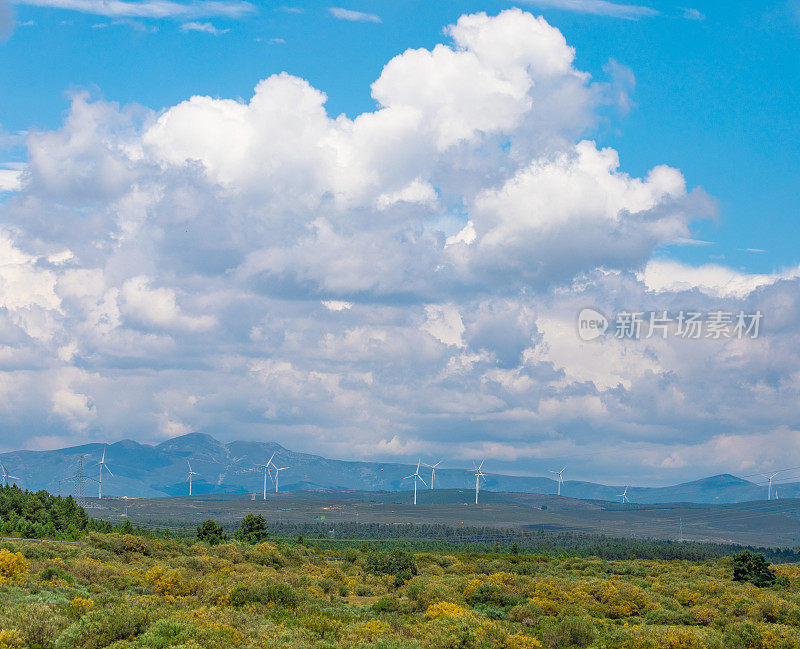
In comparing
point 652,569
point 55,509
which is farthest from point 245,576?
point 55,509

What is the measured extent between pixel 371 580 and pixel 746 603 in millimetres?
36477

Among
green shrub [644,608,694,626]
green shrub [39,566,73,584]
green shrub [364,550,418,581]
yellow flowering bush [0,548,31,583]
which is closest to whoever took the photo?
green shrub [644,608,694,626]

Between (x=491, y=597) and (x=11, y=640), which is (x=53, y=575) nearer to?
(x=11, y=640)

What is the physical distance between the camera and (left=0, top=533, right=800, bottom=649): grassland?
114ft

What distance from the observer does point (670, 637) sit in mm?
38781

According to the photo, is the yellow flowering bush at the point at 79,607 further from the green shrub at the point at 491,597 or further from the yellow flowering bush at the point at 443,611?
the green shrub at the point at 491,597

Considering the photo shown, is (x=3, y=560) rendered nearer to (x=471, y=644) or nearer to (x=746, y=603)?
(x=471, y=644)

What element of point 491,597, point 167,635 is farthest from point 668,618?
point 167,635

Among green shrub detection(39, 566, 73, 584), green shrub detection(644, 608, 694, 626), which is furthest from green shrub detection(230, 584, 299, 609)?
green shrub detection(644, 608, 694, 626)

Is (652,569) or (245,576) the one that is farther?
(652,569)

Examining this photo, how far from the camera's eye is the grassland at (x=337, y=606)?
34.8 m

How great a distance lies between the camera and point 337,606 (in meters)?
57.6

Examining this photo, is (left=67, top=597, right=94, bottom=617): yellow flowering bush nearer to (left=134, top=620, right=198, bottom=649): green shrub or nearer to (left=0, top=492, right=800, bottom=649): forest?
(left=0, top=492, right=800, bottom=649): forest

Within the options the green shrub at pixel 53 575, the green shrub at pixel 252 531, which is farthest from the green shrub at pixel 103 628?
the green shrub at pixel 252 531
